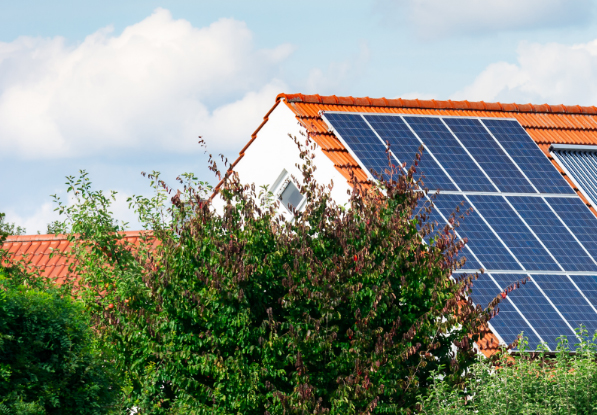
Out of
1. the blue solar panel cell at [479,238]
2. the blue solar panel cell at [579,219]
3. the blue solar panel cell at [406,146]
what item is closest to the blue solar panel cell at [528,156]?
A: the blue solar panel cell at [579,219]

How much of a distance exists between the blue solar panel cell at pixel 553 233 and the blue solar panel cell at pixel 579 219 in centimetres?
18

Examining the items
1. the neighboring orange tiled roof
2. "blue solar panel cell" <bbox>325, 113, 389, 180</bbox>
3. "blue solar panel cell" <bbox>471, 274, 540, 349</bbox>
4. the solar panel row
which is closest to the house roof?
"blue solar panel cell" <bbox>325, 113, 389, 180</bbox>

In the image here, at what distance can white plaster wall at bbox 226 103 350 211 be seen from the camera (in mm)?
16380

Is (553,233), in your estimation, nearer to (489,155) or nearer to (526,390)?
(489,155)

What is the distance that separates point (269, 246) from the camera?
11266mm

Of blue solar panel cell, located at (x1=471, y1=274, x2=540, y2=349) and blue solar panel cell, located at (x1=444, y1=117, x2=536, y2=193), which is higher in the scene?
blue solar panel cell, located at (x1=444, y1=117, x2=536, y2=193)

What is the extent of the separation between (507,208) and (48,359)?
8.57 meters

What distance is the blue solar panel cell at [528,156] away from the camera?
1603 centimetres

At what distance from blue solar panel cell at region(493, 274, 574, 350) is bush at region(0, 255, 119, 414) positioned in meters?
6.53

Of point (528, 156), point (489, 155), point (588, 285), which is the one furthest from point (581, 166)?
point (588, 285)

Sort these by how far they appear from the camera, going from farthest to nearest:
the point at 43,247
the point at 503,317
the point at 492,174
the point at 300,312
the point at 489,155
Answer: the point at 43,247
the point at 489,155
the point at 492,174
the point at 503,317
the point at 300,312

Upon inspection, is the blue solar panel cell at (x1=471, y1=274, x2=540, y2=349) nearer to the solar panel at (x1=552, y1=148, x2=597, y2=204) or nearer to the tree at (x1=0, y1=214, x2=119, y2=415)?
the solar panel at (x1=552, y1=148, x2=597, y2=204)

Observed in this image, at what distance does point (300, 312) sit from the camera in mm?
10961

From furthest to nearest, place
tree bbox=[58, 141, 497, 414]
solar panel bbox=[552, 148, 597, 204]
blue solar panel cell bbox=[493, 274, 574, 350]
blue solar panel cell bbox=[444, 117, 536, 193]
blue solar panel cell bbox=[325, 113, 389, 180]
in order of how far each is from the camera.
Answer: solar panel bbox=[552, 148, 597, 204], blue solar panel cell bbox=[444, 117, 536, 193], blue solar panel cell bbox=[325, 113, 389, 180], blue solar panel cell bbox=[493, 274, 574, 350], tree bbox=[58, 141, 497, 414]
